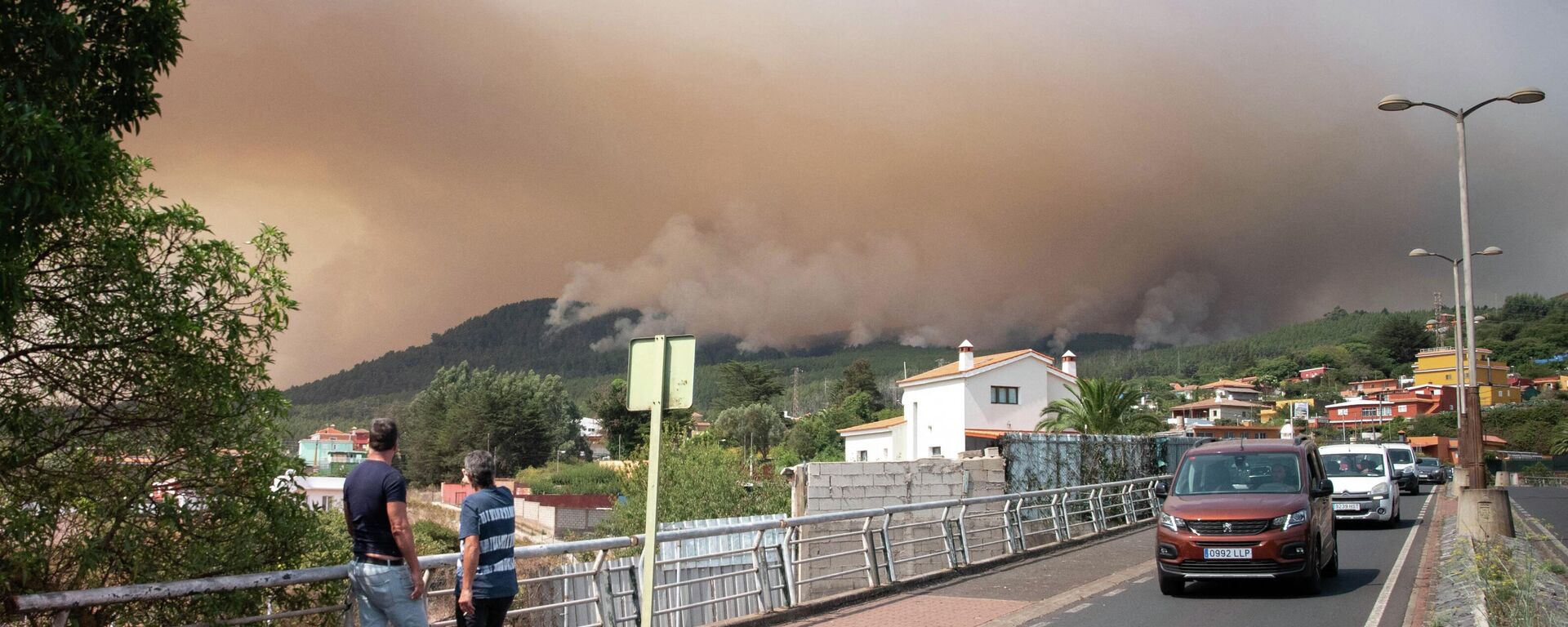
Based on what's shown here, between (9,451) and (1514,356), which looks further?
(1514,356)

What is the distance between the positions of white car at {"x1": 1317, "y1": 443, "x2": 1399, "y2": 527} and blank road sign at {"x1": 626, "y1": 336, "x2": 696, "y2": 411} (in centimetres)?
1882

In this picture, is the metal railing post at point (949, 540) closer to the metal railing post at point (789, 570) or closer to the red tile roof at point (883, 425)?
the metal railing post at point (789, 570)

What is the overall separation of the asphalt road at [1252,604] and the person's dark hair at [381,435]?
7.36 meters

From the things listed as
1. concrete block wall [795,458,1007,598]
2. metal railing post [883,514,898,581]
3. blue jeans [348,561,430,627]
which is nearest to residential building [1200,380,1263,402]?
concrete block wall [795,458,1007,598]

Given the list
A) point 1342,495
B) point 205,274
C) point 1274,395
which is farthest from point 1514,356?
point 205,274

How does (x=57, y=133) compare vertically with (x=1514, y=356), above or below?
below

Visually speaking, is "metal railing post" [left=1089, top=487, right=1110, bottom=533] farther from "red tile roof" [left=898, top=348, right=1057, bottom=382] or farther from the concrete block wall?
"red tile roof" [left=898, top=348, right=1057, bottom=382]

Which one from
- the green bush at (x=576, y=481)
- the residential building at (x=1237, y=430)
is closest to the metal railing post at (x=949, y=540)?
the residential building at (x=1237, y=430)

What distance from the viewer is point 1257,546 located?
12781 mm

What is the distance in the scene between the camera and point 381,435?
6738 millimetres

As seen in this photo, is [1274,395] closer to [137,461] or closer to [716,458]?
[716,458]

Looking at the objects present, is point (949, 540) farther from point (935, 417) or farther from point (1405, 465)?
point (935, 417)

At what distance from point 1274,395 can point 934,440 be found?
13777cm

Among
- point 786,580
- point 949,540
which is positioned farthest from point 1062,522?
point 786,580
